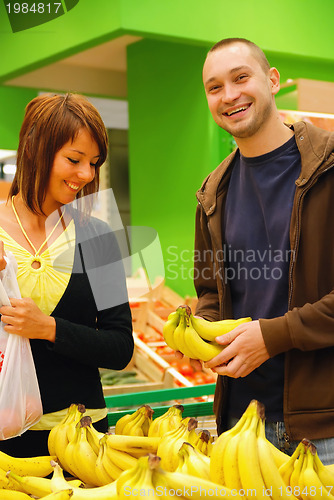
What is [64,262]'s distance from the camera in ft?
6.22

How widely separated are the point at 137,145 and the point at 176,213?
35.9 inches

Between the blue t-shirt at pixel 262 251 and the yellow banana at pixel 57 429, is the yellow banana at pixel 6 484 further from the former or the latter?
the blue t-shirt at pixel 262 251

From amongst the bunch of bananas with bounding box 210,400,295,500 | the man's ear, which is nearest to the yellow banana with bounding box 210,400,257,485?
the bunch of bananas with bounding box 210,400,295,500

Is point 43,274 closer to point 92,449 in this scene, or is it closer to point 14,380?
point 14,380

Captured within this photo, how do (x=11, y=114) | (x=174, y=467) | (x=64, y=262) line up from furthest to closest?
(x=11, y=114) → (x=64, y=262) → (x=174, y=467)

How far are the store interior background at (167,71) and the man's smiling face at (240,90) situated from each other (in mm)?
2976

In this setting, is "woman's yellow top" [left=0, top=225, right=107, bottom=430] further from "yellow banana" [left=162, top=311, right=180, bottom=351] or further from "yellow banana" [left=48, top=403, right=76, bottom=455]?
"yellow banana" [left=162, top=311, right=180, bottom=351]

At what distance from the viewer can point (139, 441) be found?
1532 mm

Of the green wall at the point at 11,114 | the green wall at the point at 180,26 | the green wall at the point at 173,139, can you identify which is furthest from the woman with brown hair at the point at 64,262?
the green wall at the point at 173,139

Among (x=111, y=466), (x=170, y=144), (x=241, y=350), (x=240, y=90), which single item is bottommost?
(x=111, y=466)

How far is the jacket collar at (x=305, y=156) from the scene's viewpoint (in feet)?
5.59

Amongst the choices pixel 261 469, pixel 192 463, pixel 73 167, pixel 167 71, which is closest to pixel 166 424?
pixel 192 463

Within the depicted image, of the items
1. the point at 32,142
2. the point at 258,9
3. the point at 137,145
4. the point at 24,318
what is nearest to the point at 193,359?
the point at 24,318

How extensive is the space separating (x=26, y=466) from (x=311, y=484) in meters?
0.73
